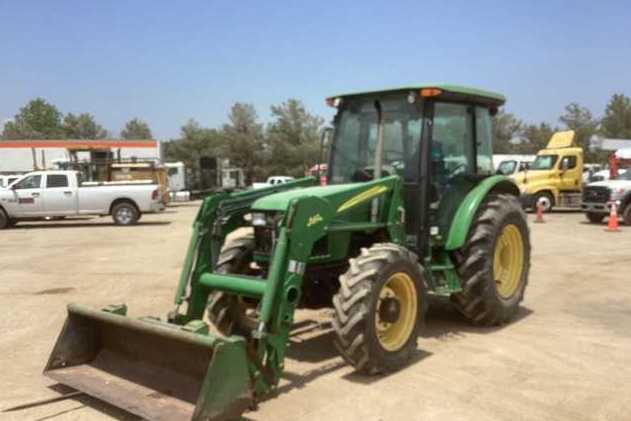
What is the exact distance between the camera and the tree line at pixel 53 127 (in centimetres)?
8381

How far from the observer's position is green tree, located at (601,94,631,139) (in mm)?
60375

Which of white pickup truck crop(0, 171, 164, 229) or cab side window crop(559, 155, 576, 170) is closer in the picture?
white pickup truck crop(0, 171, 164, 229)

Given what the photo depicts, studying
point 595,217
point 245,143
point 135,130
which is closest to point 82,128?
point 135,130

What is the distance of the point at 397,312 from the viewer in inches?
210

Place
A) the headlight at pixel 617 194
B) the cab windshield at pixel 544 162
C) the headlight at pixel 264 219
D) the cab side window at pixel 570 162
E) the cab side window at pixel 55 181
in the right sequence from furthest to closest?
the cab windshield at pixel 544 162 → the cab side window at pixel 570 162 → the cab side window at pixel 55 181 → the headlight at pixel 617 194 → the headlight at pixel 264 219

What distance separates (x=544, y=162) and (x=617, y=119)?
148 ft

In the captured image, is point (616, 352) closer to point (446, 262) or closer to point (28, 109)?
point (446, 262)

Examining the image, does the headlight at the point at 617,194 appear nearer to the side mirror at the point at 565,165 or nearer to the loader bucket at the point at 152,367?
the side mirror at the point at 565,165

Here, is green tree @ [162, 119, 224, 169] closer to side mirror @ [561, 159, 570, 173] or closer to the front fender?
side mirror @ [561, 159, 570, 173]

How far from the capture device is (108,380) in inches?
186

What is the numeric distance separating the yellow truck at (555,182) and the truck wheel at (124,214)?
1348 cm

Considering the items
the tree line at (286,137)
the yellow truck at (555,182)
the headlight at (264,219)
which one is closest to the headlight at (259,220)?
the headlight at (264,219)

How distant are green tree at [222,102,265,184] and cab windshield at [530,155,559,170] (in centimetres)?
3467

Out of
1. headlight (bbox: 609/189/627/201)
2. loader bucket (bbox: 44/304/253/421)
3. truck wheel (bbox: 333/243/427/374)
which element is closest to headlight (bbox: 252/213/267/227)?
truck wheel (bbox: 333/243/427/374)
